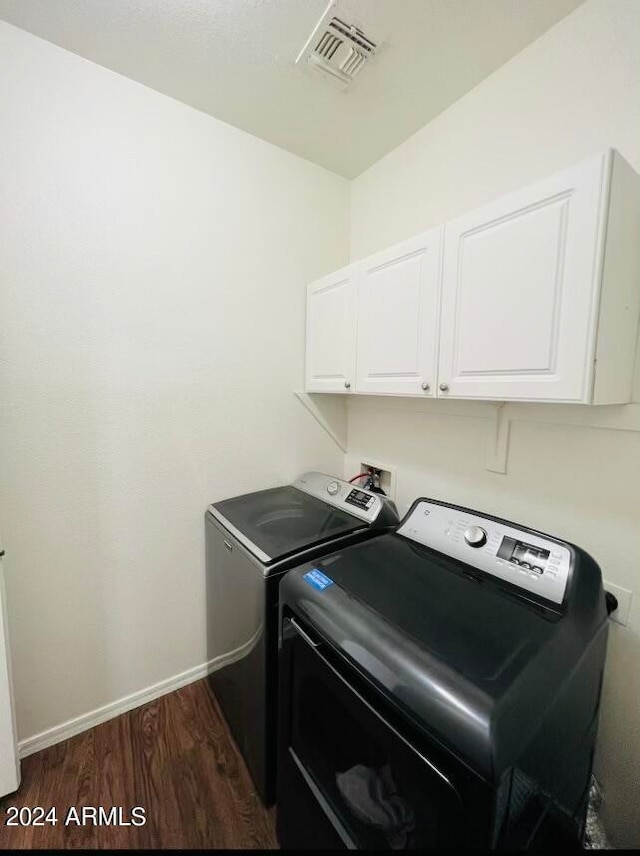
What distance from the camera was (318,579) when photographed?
3.22ft

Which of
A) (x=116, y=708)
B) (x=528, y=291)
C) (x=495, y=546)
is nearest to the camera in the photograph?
(x=528, y=291)

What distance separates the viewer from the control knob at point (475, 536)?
110 cm

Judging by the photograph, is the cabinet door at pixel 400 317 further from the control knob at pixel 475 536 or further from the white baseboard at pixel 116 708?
the white baseboard at pixel 116 708

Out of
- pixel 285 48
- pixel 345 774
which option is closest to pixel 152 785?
pixel 345 774

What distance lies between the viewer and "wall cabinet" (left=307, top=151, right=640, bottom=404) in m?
0.87

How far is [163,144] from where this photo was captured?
1457mm

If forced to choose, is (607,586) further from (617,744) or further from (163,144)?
(163,144)

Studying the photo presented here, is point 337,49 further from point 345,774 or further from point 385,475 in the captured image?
point 345,774

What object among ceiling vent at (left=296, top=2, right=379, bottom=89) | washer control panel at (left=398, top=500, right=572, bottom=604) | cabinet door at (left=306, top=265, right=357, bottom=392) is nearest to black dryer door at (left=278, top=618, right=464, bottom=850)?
washer control panel at (left=398, top=500, right=572, bottom=604)

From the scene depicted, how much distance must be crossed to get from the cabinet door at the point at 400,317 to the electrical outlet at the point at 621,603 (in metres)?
0.85

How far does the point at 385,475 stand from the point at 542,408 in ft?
2.89

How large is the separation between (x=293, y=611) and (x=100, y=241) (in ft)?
5.03

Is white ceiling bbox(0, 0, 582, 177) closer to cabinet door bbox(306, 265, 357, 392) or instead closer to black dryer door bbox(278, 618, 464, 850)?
cabinet door bbox(306, 265, 357, 392)

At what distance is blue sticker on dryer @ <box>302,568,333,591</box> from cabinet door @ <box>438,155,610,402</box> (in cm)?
73
